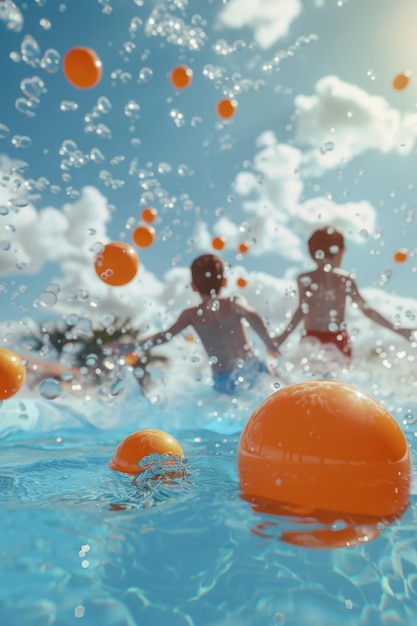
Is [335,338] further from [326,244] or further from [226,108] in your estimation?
[226,108]

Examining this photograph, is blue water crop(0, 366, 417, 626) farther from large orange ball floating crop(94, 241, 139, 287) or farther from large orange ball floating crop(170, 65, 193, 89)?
large orange ball floating crop(170, 65, 193, 89)

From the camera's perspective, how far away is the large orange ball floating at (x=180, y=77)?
14.9 ft

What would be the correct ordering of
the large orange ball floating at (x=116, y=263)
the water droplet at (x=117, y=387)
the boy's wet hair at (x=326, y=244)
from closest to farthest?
the large orange ball floating at (x=116, y=263) < the water droplet at (x=117, y=387) < the boy's wet hair at (x=326, y=244)

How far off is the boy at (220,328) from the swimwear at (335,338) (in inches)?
17.6

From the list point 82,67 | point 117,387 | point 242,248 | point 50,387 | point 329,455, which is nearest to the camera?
point 329,455

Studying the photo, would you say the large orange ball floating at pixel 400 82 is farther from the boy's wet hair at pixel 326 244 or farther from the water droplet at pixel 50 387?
the water droplet at pixel 50 387

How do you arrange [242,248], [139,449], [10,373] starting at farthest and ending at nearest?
[242,248], [10,373], [139,449]

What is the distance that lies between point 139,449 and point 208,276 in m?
2.49

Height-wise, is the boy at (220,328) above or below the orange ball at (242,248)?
below

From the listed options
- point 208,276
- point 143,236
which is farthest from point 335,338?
point 143,236

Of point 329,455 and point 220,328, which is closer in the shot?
point 329,455

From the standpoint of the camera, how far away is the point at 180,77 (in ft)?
15.0

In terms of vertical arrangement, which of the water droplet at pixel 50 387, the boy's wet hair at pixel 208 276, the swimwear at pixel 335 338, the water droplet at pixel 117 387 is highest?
the boy's wet hair at pixel 208 276

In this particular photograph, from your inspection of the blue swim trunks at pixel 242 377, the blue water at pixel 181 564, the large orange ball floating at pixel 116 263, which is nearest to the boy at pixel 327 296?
the blue swim trunks at pixel 242 377
